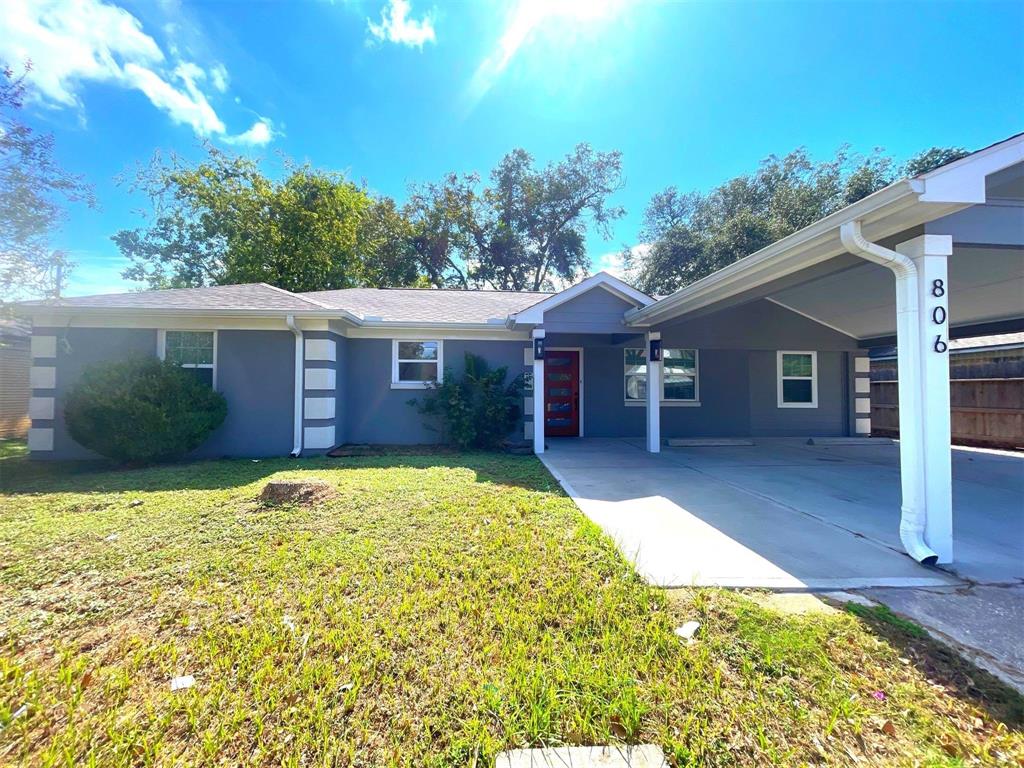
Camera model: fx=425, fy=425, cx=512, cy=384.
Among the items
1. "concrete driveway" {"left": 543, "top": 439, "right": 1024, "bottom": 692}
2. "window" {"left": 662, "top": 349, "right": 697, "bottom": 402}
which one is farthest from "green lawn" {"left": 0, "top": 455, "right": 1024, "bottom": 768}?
"window" {"left": 662, "top": 349, "right": 697, "bottom": 402}

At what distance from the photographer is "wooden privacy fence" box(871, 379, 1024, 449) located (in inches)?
376

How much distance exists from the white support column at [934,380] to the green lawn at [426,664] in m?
1.57

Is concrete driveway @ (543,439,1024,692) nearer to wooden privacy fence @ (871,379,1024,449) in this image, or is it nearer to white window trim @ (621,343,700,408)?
wooden privacy fence @ (871,379,1024,449)

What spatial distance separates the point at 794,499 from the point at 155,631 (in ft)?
20.7

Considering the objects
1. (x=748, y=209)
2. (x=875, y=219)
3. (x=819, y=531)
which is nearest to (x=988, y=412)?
(x=819, y=531)

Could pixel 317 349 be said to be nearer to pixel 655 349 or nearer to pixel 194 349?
pixel 194 349

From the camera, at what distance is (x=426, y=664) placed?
2.22 meters

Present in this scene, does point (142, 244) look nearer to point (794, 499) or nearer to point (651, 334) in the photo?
point (651, 334)

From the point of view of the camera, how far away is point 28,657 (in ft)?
7.47

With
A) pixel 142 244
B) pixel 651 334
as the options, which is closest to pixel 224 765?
pixel 651 334

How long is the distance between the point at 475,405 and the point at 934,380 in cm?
680

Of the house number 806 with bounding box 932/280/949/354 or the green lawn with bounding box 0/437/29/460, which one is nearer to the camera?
the house number 806 with bounding box 932/280/949/354

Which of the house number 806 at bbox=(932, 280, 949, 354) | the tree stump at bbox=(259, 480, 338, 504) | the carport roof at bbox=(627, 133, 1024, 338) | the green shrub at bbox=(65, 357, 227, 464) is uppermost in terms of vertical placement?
the carport roof at bbox=(627, 133, 1024, 338)

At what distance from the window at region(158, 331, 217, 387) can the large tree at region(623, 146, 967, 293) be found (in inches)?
758
